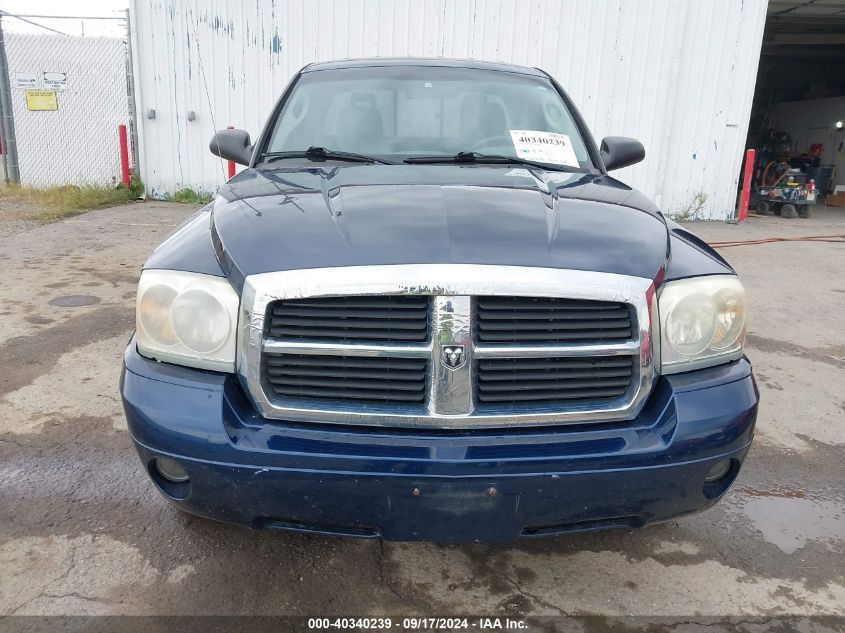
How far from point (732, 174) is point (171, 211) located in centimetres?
897

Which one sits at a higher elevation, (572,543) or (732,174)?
(732,174)

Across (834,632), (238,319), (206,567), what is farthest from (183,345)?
(834,632)

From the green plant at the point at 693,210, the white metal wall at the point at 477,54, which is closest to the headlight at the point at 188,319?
the white metal wall at the point at 477,54

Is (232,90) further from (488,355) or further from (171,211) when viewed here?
(488,355)

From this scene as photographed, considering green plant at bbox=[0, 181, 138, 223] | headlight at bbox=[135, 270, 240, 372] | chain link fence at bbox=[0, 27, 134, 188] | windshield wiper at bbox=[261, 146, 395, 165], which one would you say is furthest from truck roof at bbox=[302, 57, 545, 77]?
chain link fence at bbox=[0, 27, 134, 188]

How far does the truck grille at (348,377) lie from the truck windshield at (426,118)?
1.23m

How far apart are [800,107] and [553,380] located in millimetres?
23243

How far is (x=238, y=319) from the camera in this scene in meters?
1.74

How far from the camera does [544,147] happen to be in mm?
2885

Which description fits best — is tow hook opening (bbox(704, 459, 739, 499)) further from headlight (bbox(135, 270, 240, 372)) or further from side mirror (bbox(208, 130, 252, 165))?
side mirror (bbox(208, 130, 252, 165))

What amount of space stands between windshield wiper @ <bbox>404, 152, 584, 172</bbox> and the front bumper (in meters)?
1.30

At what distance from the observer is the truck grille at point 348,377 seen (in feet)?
5.63

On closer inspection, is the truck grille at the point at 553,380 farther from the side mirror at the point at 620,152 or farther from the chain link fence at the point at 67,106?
the chain link fence at the point at 67,106

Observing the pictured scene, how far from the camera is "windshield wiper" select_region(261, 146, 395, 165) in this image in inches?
106
